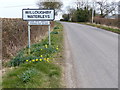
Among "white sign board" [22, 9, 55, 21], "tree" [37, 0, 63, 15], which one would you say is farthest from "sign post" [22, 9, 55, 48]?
"tree" [37, 0, 63, 15]

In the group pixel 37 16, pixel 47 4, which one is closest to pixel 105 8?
pixel 47 4

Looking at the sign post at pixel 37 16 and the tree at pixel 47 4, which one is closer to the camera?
the sign post at pixel 37 16

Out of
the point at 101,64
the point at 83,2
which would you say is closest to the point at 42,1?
the point at 83,2

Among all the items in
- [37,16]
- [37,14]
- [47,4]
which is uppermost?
[47,4]

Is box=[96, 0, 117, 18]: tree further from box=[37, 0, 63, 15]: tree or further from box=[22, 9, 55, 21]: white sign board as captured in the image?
box=[22, 9, 55, 21]: white sign board

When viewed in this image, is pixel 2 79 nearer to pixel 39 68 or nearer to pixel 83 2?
pixel 39 68

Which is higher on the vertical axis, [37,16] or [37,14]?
[37,14]

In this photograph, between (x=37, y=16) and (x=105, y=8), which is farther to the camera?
(x=105, y=8)

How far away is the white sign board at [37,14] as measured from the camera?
406 inches

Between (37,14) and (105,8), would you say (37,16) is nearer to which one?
(37,14)

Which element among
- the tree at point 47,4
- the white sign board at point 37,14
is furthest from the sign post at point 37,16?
the tree at point 47,4

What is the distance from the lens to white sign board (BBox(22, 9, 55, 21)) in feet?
33.9

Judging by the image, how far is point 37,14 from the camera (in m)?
10.4

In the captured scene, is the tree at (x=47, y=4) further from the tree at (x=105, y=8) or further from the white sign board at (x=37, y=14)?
the white sign board at (x=37, y=14)
